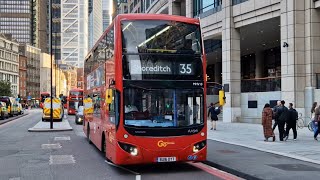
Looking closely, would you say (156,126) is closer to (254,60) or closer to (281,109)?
(281,109)

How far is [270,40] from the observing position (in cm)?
4238

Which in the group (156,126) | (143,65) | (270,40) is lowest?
(156,126)

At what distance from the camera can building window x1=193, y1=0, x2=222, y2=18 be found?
37444mm

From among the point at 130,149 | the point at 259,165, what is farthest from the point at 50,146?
the point at 259,165

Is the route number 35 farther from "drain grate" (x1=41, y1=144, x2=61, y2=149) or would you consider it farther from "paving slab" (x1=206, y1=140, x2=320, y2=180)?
"drain grate" (x1=41, y1=144, x2=61, y2=149)

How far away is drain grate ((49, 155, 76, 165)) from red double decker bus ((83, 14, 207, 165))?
8.43ft

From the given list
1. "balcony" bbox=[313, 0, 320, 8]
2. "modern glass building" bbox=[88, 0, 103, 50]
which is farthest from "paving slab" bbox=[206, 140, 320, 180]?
"modern glass building" bbox=[88, 0, 103, 50]

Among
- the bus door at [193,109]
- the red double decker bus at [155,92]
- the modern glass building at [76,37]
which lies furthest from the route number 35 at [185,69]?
the modern glass building at [76,37]

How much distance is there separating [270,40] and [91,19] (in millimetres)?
136689

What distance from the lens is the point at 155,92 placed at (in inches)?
432

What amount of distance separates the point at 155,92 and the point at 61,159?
15.8ft

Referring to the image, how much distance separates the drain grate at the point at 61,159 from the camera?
13352 millimetres

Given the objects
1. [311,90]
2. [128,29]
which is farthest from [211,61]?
[128,29]

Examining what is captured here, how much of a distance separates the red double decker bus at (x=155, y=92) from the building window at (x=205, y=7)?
26347mm
